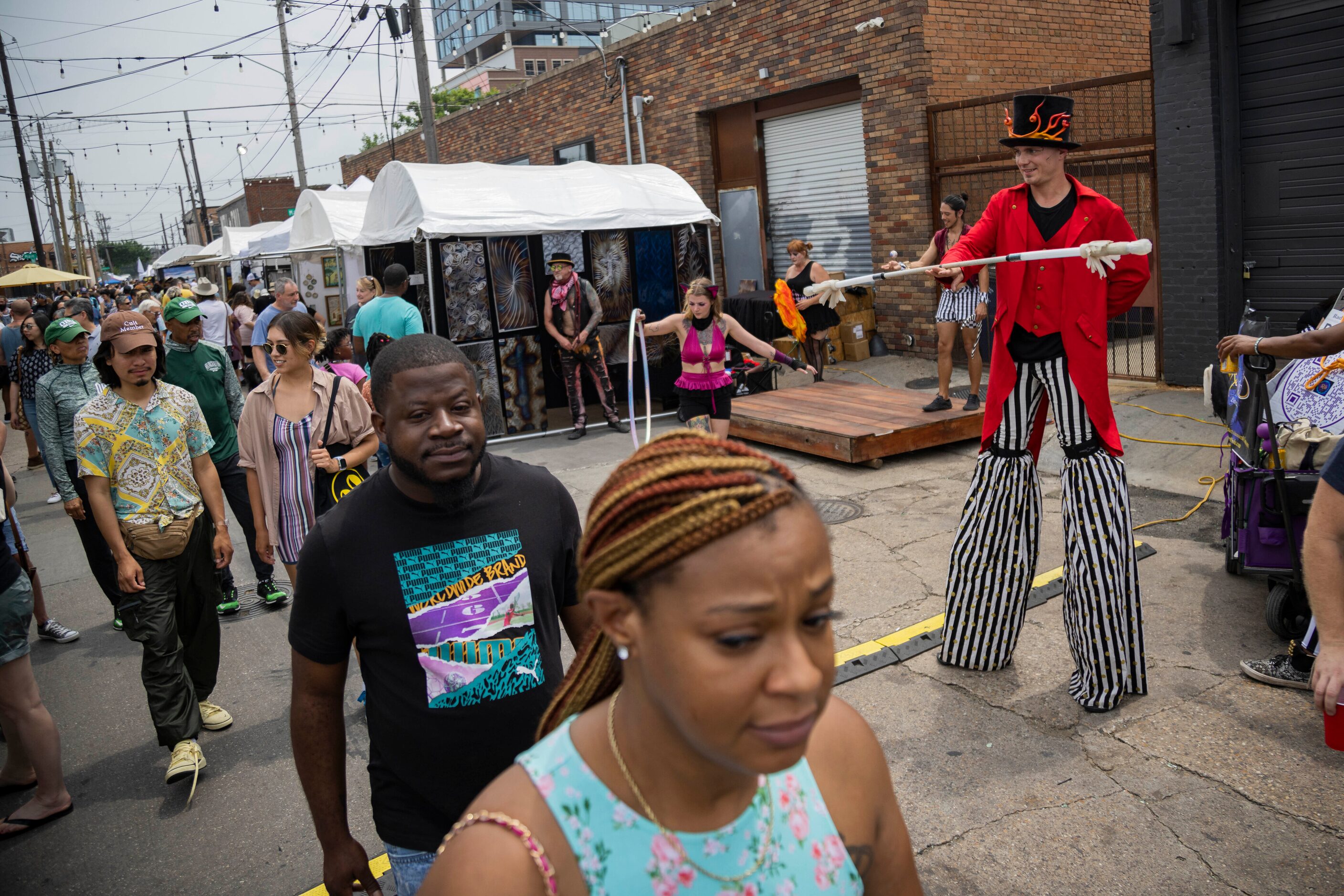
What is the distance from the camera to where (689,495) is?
45.9 inches

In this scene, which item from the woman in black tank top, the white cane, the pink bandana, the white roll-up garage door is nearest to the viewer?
the white cane

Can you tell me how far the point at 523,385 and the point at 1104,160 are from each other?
22.6 feet

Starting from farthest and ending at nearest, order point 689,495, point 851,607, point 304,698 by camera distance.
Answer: point 851,607 → point 304,698 → point 689,495

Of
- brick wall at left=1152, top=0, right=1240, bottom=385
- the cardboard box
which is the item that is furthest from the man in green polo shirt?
the cardboard box

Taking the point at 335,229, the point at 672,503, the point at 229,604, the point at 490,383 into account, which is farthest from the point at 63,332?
the point at 335,229

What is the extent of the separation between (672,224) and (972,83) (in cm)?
432

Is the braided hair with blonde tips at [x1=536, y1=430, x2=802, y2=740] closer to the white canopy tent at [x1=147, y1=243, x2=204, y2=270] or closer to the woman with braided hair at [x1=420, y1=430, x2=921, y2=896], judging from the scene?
the woman with braided hair at [x1=420, y1=430, x2=921, y2=896]

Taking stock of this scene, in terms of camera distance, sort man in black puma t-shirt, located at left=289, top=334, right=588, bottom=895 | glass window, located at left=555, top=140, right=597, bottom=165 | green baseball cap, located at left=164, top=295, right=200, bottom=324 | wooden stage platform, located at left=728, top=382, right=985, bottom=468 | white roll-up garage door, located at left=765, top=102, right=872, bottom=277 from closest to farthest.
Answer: man in black puma t-shirt, located at left=289, top=334, right=588, bottom=895
green baseball cap, located at left=164, top=295, right=200, bottom=324
wooden stage platform, located at left=728, top=382, right=985, bottom=468
white roll-up garage door, located at left=765, top=102, right=872, bottom=277
glass window, located at left=555, top=140, right=597, bottom=165

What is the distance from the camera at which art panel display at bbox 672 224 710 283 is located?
12664mm

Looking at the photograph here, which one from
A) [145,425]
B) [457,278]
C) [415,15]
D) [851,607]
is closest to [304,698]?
[145,425]

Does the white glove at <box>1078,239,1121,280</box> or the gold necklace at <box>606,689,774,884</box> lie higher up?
the white glove at <box>1078,239,1121,280</box>

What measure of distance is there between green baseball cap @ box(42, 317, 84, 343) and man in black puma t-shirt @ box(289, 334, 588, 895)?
17.9ft

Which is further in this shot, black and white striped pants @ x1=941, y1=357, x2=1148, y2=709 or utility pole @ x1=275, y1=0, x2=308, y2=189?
utility pole @ x1=275, y1=0, x2=308, y2=189

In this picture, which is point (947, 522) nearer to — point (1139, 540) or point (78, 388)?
point (1139, 540)
